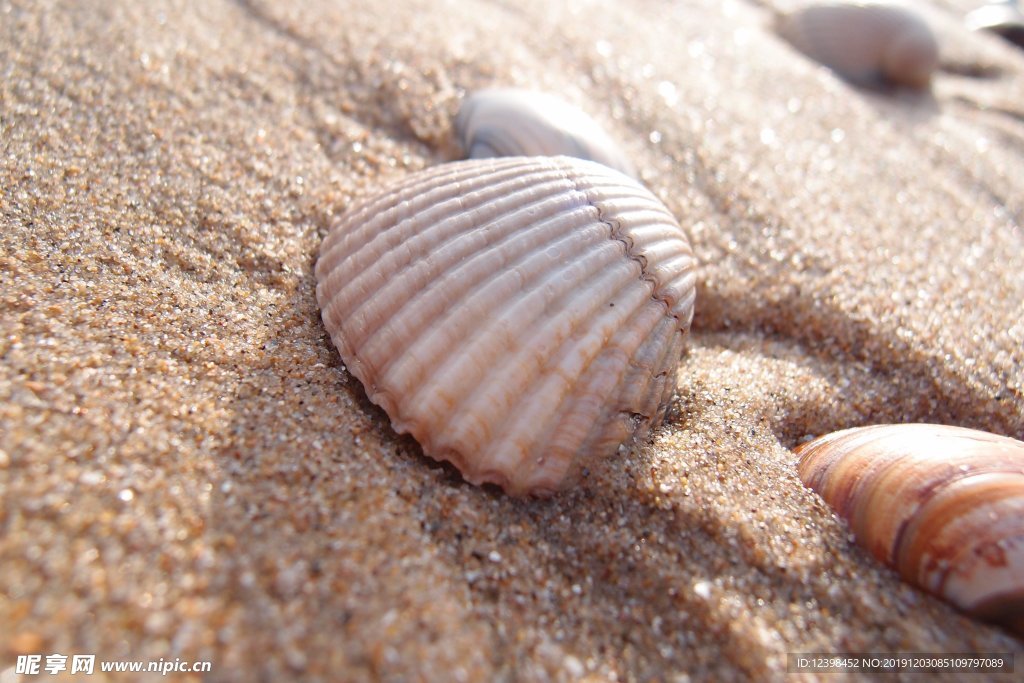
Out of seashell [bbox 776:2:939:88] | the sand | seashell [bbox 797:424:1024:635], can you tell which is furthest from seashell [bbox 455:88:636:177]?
seashell [bbox 776:2:939:88]

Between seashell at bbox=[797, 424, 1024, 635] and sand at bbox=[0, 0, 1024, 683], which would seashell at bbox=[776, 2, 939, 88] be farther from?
seashell at bbox=[797, 424, 1024, 635]

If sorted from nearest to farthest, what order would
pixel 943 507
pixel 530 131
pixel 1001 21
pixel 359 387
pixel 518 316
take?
1. pixel 943 507
2. pixel 518 316
3. pixel 359 387
4. pixel 530 131
5. pixel 1001 21

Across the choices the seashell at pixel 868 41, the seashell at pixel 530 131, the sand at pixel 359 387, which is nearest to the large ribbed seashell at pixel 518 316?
the sand at pixel 359 387

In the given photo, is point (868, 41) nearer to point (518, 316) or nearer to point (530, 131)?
point (530, 131)

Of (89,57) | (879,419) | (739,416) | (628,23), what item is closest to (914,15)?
(628,23)

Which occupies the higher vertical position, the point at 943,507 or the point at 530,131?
the point at 530,131

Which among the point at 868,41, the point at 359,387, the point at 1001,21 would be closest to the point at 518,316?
the point at 359,387

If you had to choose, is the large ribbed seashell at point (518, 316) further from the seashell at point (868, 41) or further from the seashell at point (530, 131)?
the seashell at point (868, 41)

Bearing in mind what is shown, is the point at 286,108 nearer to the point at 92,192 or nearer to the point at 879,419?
the point at 92,192
